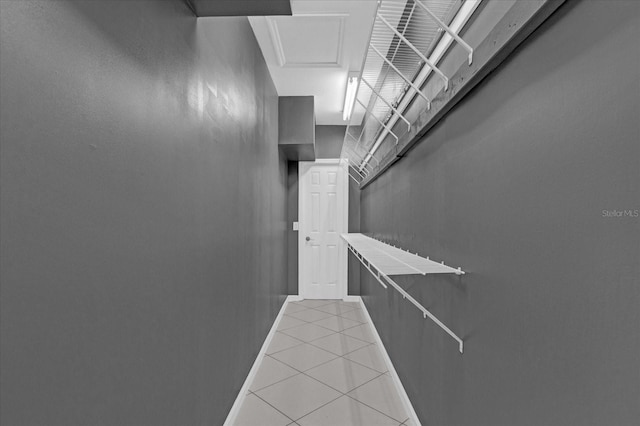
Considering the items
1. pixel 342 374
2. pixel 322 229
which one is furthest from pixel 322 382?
pixel 322 229

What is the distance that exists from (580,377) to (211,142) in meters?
1.64

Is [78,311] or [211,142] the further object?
[211,142]

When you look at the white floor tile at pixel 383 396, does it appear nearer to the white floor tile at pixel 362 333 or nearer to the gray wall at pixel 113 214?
the white floor tile at pixel 362 333

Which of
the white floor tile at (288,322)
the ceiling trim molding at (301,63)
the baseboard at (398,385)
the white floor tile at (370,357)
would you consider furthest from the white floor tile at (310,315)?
the ceiling trim molding at (301,63)

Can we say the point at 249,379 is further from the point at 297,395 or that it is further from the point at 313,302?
the point at 313,302

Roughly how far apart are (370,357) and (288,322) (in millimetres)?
1291

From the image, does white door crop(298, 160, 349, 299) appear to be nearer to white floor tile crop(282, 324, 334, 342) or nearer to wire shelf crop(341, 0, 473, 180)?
white floor tile crop(282, 324, 334, 342)

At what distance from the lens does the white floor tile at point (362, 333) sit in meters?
3.35

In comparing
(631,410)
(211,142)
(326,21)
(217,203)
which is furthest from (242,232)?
(631,410)

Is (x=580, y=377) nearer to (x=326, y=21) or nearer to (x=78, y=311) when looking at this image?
(x=78, y=311)

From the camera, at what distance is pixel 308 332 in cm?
349

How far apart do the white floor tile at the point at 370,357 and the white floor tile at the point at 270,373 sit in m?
0.62

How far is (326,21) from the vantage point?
2.30 metres

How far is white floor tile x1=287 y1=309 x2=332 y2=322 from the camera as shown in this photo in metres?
3.98
